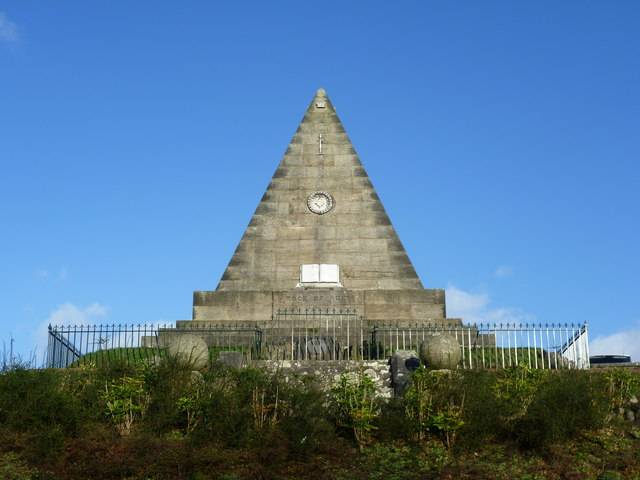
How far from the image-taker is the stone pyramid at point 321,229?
2295cm

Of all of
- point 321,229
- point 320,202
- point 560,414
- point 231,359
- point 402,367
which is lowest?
point 560,414

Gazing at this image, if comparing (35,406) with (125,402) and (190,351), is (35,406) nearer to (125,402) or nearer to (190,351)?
(125,402)

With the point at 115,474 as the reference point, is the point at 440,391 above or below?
above

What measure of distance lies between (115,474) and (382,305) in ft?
38.0

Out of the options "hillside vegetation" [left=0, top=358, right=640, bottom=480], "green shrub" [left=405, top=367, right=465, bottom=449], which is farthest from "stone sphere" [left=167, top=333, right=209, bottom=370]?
"green shrub" [left=405, top=367, right=465, bottom=449]

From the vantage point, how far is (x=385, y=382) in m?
15.2

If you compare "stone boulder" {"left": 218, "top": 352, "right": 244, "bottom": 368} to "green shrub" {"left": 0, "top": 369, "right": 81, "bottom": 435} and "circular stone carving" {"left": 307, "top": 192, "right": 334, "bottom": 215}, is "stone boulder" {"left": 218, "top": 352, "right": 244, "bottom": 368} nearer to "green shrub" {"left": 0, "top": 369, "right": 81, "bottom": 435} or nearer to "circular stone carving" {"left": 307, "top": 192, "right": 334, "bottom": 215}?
"green shrub" {"left": 0, "top": 369, "right": 81, "bottom": 435}

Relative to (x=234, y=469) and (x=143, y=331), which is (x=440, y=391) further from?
(x=143, y=331)

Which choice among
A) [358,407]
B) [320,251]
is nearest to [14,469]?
[358,407]

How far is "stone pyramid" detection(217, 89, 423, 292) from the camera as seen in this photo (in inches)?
904

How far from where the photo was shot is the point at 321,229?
23578mm

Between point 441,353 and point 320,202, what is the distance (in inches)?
395

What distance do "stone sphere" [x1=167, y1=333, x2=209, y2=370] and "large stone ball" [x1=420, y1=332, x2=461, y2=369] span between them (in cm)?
368

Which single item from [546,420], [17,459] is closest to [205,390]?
[17,459]
